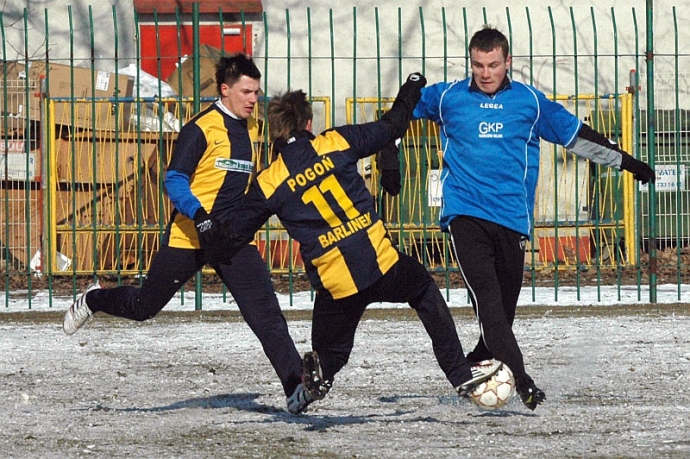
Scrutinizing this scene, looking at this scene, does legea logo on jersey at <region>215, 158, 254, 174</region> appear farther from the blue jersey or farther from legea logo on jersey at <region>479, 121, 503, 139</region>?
legea logo on jersey at <region>479, 121, 503, 139</region>

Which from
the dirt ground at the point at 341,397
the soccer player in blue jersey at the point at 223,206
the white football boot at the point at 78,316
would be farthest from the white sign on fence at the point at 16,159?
the soccer player in blue jersey at the point at 223,206

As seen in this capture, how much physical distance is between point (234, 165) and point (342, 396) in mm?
1367

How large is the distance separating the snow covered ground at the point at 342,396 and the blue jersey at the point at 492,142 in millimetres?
971

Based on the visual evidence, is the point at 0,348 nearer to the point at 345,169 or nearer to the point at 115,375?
the point at 115,375

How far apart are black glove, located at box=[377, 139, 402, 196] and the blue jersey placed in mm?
253

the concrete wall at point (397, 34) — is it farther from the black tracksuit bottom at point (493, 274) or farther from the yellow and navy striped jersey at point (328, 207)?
the yellow and navy striped jersey at point (328, 207)

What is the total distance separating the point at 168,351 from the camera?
9.06 m

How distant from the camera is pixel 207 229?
5953 mm

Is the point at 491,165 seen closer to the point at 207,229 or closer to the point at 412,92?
the point at 412,92

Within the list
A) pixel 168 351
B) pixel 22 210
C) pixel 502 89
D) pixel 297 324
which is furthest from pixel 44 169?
pixel 502 89

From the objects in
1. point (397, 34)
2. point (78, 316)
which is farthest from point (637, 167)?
point (397, 34)

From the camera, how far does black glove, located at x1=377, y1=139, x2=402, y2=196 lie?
6.22 metres

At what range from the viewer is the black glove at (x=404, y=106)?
6016mm

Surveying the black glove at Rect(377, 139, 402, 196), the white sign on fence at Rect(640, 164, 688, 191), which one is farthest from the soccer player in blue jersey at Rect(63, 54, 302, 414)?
the white sign on fence at Rect(640, 164, 688, 191)
